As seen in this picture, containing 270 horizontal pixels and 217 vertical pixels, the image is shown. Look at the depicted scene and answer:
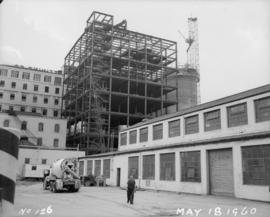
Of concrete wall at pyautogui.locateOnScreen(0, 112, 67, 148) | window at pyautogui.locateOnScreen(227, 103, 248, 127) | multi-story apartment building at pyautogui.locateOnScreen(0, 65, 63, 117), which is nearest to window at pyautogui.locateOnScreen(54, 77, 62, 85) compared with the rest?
multi-story apartment building at pyautogui.locateOnScreen(0, 65, 63, 117)

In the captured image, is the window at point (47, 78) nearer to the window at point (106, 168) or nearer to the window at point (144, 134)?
the window at point (106, 168)

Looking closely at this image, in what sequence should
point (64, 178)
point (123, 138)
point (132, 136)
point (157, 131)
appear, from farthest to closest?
point (123, 138)
point (132, 136)
point (157, 131)
point (64, 178)

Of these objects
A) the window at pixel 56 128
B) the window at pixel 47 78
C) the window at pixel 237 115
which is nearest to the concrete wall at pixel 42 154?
the window at pixel 56 128

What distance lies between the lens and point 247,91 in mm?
26172

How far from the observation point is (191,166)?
28.0 m

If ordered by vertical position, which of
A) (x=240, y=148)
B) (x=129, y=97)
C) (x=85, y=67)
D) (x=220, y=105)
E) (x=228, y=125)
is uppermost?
(x=85, y=67)

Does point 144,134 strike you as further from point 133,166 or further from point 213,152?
point 213,152

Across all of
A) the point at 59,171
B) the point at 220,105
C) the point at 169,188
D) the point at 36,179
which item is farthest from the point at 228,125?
the point at 36,179

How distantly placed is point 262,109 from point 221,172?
6075 mm

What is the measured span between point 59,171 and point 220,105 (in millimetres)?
16708

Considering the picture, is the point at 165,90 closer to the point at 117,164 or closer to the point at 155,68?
the point at 155,68

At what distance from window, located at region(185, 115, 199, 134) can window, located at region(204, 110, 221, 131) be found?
1353 millimetres

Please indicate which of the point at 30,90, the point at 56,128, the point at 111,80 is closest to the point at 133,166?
the point at 111,80

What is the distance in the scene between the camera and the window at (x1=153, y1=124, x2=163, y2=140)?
119 ft
